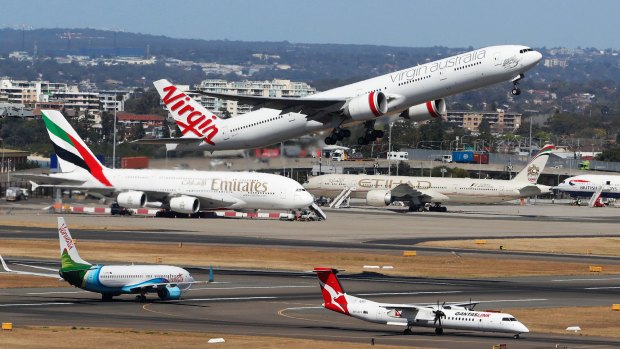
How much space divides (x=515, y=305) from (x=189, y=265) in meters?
22.2

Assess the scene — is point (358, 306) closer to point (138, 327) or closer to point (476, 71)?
point (138, 327)

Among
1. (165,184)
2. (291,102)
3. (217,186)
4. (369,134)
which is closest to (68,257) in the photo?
(291,102)

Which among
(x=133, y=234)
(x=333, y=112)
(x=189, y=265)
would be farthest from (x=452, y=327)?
(x=133, y=234)

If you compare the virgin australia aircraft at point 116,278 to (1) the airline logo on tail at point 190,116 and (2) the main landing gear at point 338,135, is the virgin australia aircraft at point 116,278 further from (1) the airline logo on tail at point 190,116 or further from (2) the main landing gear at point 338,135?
(1) the airline logo on tail at point 190,116

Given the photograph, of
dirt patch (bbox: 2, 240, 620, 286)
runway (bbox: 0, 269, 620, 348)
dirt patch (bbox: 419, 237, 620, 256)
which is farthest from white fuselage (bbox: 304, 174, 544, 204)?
runway (bbox: 0, 269, 620, 348)

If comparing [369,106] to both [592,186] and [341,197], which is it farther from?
[592,186]

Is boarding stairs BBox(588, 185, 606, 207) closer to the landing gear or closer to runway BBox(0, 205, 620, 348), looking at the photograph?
the landing gear

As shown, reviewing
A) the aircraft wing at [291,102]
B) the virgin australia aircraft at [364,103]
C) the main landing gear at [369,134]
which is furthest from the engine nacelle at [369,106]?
the main landing gear at [369,134]

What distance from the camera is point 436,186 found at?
14512 cm

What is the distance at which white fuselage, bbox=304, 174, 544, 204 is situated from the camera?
143500 millimetres

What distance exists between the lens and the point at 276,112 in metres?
87.8

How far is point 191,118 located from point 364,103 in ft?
58.2

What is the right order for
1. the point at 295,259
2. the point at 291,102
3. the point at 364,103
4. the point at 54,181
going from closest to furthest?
the point at 364,103
the point at 295,259
the point at 291,102
the point at 54,181

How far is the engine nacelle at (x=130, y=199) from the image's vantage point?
117 metres
